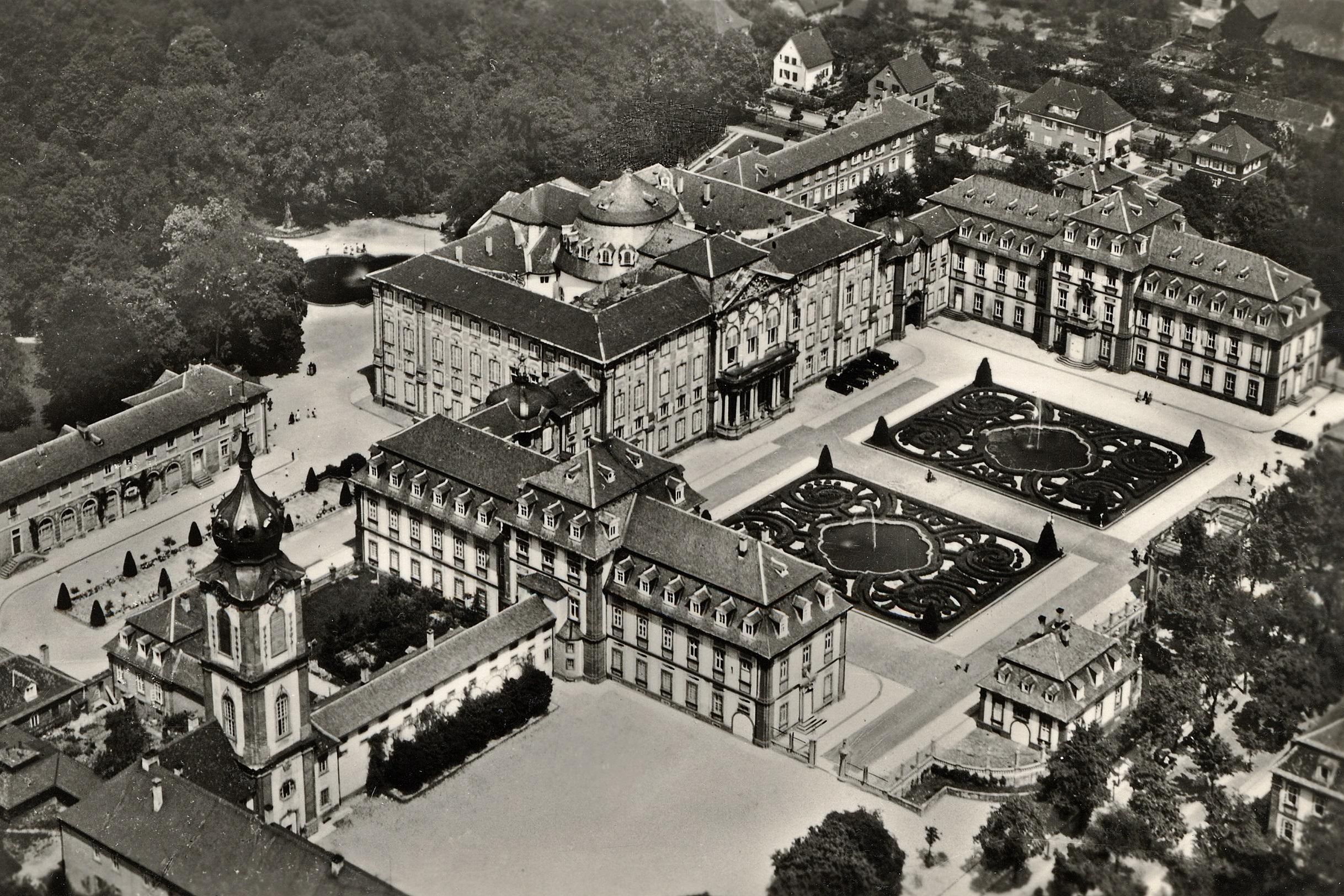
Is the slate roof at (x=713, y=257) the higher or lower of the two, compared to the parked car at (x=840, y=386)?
higher

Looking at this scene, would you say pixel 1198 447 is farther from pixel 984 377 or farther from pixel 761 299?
pixel 761 299

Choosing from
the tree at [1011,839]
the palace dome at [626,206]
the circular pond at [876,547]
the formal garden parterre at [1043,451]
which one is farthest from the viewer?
the palace dome at [626,206]

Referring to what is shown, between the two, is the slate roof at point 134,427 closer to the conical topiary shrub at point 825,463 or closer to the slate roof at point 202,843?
the slate roof at point 202,843

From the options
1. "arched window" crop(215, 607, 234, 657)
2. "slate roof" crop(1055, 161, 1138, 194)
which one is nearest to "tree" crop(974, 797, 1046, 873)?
"arched window" crop(215, 607, 234, 657)

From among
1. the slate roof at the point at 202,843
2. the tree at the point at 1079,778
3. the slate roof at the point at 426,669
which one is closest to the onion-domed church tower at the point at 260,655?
the slate roof at the point at 426,669

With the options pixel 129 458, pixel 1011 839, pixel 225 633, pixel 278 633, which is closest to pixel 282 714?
pixel 278 633

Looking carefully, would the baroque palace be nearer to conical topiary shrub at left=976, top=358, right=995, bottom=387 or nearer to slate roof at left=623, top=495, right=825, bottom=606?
conical topiary shrub at left=976, top=358, right=995, bottom=387

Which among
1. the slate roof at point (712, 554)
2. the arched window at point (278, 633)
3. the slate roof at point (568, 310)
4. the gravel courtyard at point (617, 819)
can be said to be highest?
the slate roof at point (568, 310)

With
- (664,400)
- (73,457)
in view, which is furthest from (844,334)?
(73,457)
